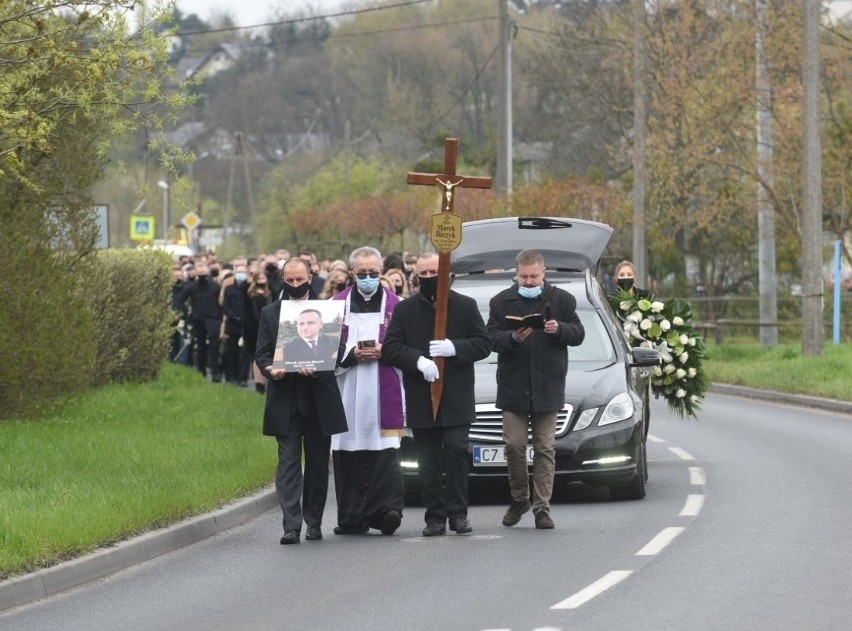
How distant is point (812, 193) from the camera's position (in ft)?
100

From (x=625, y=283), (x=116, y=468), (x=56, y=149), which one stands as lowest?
(x=116, y=468)

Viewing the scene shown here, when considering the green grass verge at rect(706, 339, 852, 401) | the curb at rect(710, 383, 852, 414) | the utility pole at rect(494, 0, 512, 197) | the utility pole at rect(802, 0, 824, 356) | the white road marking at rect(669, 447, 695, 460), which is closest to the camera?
the white road marking at rect(669, 447, 695, 460)

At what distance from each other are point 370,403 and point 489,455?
70.2 inches

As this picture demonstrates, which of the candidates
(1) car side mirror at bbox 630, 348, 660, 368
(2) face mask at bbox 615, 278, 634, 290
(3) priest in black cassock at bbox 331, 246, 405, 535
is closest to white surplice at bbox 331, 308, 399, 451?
(3) priest in black cassock at bbox 331, 246, 405, 535

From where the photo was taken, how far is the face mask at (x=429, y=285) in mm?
13320

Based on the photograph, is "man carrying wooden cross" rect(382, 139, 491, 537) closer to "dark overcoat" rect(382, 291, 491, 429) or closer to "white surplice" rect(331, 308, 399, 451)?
"dark overcoat" rect(382, 291, 491, 429)

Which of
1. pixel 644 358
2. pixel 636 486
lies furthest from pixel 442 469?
pixel 644 358

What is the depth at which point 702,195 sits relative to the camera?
1683 inches

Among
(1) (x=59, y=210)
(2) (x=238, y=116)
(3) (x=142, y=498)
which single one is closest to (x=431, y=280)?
(3) (x=142, y=498)

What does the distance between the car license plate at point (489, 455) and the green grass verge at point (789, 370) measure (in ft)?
37.4

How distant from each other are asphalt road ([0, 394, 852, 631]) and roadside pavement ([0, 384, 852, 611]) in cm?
10

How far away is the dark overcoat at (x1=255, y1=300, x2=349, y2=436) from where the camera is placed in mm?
13211

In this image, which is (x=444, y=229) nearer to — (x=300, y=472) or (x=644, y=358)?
(x=300, y=472)

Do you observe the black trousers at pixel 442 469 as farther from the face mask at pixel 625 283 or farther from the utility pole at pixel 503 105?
the utility pole at pixel 503 105
